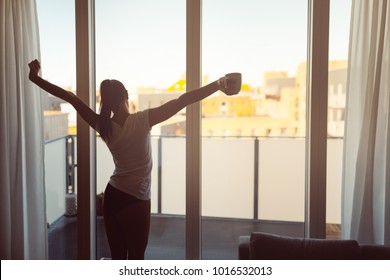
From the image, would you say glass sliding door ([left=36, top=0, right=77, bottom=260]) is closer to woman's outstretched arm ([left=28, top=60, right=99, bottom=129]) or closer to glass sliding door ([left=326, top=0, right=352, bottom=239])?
woman's outstretched arm ([left=28, top=60, right=99, bottom=129])

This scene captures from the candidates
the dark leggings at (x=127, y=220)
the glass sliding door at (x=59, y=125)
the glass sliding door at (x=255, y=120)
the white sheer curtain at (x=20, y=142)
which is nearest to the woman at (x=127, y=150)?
the dark leggings at (x=127, y=220)

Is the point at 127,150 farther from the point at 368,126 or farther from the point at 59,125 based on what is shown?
the point at 368,126

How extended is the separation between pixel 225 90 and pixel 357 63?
984 millimetres

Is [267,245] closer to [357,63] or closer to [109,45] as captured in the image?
[357,63]

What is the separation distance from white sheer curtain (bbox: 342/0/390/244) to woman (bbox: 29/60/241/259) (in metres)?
0.92

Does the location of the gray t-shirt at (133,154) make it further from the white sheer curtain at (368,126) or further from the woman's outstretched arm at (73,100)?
the white sheer curtain at (368,126)

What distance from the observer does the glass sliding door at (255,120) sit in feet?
8.43

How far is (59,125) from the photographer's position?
9.54 feet

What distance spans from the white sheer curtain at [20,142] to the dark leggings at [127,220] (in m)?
0.84

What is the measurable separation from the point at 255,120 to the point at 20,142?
5.29ft

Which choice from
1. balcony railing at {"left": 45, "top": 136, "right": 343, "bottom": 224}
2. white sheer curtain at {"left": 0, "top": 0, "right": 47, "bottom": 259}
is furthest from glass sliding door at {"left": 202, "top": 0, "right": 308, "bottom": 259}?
white sheer curtain at {"left": 0, "top": 0, "right": 47, "bottom": 259}

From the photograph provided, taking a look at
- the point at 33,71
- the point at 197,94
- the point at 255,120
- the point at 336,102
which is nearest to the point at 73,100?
the point at 33,71
